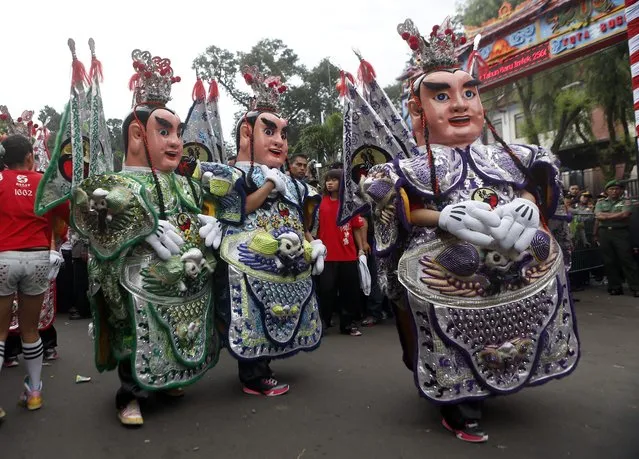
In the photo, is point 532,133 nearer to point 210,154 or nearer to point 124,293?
point 210,154

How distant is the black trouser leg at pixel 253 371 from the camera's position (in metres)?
3.58

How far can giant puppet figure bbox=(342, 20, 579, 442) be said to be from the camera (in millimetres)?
2645

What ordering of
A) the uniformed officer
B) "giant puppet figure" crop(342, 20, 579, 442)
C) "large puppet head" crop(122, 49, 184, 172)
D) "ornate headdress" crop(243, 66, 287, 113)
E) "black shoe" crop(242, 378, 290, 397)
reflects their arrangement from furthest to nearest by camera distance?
1. the uniformed officer
2. "ornate headdress" crop(243, 66, 287, 113)
3. "black shoe" crop(242, 378, 290, 397)
4. "large puppet head" crop(122, 49, 184, 172)
5. "giant puppet figure" crop(342, 20, 579, 442)

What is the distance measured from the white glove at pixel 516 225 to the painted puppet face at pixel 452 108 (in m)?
0.49

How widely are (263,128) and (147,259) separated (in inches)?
49.5

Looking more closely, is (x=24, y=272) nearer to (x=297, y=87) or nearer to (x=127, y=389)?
(x=127, y=389)

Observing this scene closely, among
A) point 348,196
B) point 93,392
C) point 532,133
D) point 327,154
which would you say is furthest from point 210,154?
point 532,133

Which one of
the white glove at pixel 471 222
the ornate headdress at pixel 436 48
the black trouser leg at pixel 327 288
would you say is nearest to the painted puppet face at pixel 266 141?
the ornate headdress at pixel 436 48

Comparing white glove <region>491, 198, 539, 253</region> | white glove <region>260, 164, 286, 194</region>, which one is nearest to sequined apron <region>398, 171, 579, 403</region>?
white glove <region>491, 198, 539, 253</region>

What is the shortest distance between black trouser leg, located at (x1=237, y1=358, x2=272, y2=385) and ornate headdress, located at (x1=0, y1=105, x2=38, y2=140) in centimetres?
308

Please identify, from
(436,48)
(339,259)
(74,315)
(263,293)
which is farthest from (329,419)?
(74,315)

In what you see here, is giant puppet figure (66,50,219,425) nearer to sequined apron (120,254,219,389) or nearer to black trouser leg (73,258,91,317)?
sequined apron (120,254,219,389)

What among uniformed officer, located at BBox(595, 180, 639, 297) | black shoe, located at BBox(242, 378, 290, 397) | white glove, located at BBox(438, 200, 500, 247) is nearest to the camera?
white glove, located at BBox(438, 200, 500, 247)

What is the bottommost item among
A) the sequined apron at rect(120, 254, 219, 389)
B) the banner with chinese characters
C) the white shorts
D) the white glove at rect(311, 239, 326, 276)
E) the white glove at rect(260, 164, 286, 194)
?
the sequined apron at rect(120, 254, 219, 389)
